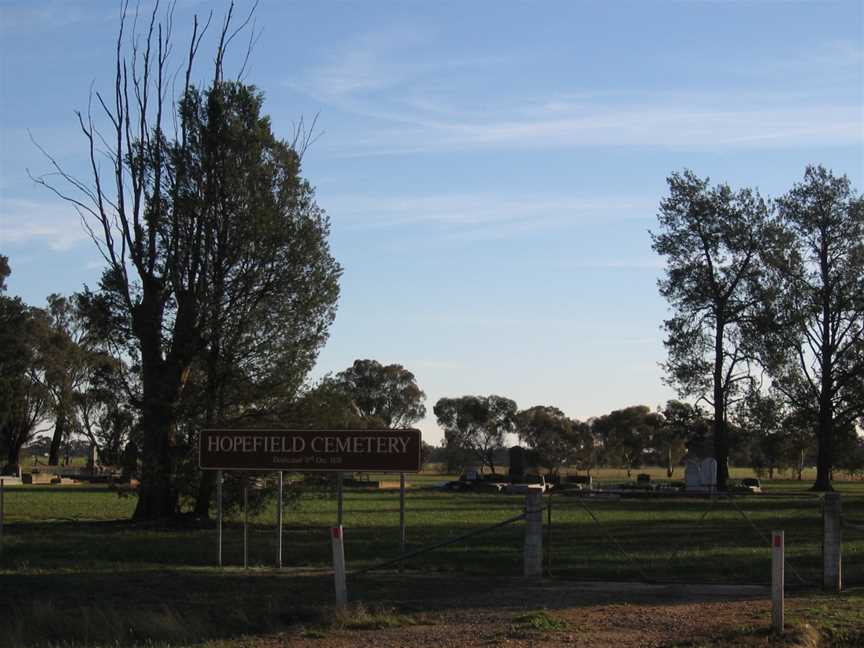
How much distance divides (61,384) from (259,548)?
71349mm

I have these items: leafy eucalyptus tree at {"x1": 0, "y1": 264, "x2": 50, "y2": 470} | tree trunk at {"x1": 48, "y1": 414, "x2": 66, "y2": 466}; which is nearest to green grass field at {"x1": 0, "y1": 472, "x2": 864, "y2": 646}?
leafy eucalyptus tree at {"x1": 0, "y1": 264, "x2": 50, "y2": 470}

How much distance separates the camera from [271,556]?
2059 cm

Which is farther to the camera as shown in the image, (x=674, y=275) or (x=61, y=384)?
(x=61, y=384)

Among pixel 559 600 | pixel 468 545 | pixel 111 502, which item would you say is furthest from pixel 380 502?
pixel 559 600

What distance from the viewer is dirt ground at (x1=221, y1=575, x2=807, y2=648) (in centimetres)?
1189

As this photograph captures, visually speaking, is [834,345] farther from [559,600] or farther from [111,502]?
[559,600]

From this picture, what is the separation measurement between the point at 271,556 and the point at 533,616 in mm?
8672

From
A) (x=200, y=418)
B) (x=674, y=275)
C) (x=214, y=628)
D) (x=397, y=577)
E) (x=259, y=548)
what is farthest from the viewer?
(x=674, y=275)

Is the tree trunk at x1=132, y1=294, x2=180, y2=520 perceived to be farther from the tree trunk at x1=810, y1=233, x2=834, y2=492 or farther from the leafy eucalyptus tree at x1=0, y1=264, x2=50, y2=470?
the leafy eucalyptus tree at x1=0, y1=264, x2=50, y2=470

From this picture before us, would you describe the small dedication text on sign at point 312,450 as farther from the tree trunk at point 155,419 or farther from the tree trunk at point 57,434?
the tree trunk at point 57,434

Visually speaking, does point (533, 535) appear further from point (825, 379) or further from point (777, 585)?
point (825, 379)

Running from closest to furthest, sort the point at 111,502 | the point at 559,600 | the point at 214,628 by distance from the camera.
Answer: the point at 214,628
the point at 559,600
the point at 111,502

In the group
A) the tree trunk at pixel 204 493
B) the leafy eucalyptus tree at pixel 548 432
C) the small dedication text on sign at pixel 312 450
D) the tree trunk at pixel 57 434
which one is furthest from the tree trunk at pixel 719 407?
the leafy eucalyptus tree at pixel 548 432

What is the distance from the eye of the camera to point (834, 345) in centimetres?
5962
